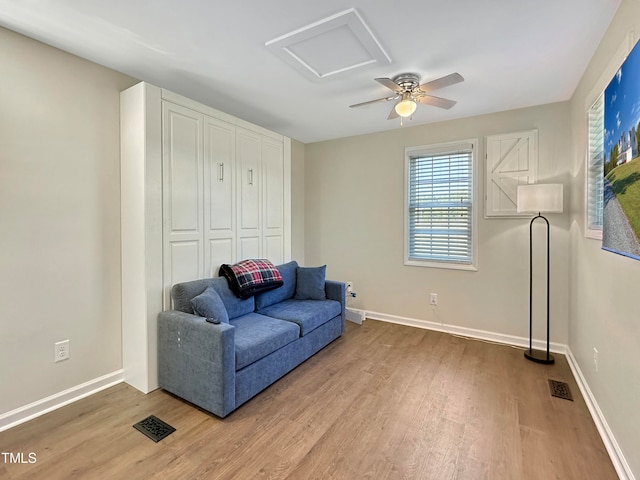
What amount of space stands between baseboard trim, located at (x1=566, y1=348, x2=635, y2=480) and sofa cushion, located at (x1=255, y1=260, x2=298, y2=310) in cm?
271

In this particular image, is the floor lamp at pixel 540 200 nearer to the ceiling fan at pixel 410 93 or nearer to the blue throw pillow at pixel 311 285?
the ceiling fan at pixel 410 93

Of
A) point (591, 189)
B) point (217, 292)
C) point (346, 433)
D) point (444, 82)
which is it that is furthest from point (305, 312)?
point (591, 189)

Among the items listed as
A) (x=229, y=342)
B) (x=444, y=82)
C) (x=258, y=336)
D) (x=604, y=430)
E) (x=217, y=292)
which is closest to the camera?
(x=604, y=430)

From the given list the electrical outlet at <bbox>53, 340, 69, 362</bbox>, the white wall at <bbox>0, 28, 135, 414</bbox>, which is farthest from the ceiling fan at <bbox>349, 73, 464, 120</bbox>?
the electrical outlet at <bbox>53, 340, 69, 362</bbox>

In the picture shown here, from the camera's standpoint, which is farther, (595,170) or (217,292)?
(217,292)

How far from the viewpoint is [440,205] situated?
3.80 m

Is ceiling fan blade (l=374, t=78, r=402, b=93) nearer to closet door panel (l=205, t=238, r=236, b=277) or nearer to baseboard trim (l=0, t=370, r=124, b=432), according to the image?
closet door panel (l=205, t=238, r=236, b=277)

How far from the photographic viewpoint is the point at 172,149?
2555 mm

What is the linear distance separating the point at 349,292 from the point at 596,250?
2.81 metres

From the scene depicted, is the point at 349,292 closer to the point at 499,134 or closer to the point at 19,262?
the point at 499,134

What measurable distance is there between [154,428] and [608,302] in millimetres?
2998

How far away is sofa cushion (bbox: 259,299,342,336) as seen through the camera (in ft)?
9.48

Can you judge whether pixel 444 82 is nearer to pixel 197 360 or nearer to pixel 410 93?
pixel 410 93

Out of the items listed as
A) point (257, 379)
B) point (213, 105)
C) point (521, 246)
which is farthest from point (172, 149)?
point (521, 246)
